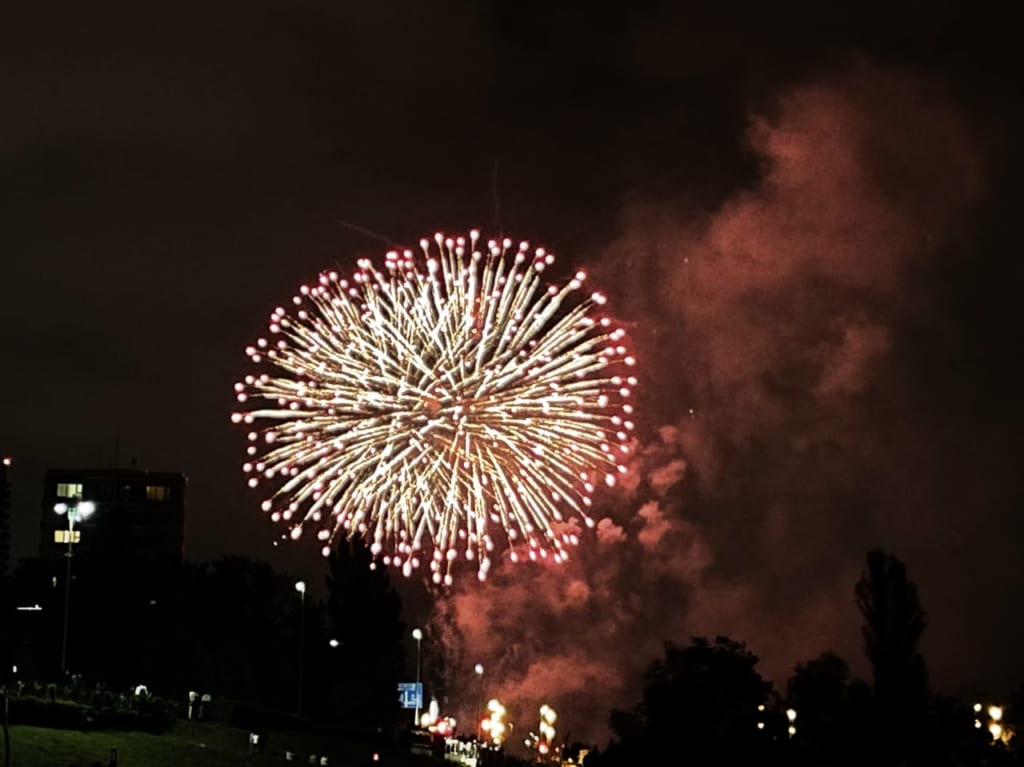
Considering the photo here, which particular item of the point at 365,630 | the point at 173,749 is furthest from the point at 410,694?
the point at 173,749

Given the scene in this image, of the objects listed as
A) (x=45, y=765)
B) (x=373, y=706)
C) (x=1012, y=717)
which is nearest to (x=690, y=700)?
(x=45, y=765)

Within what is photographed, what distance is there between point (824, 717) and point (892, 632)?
6.84 meters

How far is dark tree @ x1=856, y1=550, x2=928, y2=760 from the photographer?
8094 cm

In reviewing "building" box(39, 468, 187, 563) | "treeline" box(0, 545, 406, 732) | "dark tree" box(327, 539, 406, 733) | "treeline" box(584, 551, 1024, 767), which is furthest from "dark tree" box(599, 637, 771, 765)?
"building" box(39, 468, 187, 563)

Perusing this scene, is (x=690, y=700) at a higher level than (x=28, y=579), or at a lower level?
lower

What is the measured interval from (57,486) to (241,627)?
95.1 meters

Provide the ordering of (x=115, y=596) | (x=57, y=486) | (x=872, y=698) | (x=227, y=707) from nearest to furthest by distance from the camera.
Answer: (x=227, y=707)
(x=872, y=698)
(x=115, y=596)
(x=57, y=486)

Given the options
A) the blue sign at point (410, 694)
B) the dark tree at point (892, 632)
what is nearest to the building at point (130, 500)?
the blue sign at point (410, 694)

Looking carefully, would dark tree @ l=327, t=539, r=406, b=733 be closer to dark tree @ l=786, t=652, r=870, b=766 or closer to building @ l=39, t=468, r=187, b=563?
dark tree @ l=786, t=652, r=870, b=766

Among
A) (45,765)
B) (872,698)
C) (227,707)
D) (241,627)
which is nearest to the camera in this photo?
(45,765)

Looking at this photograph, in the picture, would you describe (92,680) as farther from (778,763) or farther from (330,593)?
(778,763)

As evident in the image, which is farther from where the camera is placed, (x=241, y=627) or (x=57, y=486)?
(x=57, y=486)

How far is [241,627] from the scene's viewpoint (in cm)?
10656

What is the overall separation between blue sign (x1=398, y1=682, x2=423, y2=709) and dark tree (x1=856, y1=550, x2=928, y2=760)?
3513cm
